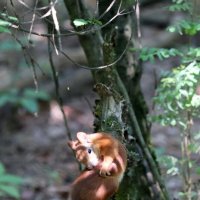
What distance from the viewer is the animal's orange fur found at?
5.16ft

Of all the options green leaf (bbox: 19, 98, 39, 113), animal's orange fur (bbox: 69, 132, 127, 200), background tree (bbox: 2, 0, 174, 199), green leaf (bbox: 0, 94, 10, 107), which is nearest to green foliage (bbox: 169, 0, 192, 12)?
background tree (bbox: 2, 0, 174, 199)

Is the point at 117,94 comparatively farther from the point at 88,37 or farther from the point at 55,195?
the point at 55,195

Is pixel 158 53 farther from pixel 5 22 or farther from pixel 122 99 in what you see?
pixel 5 22

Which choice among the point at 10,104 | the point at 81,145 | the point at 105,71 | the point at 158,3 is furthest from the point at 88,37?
the point at 158,3

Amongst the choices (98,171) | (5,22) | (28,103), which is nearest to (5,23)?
(5,22)

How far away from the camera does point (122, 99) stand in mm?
1991

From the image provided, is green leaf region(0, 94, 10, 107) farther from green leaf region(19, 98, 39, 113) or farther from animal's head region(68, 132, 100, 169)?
animal's head region(68, 132, 100, 169)

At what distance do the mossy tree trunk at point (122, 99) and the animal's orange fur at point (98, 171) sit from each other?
0.79 feet

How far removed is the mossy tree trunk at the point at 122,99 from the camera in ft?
6.36

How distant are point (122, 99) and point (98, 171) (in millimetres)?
464

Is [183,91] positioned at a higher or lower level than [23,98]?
higher

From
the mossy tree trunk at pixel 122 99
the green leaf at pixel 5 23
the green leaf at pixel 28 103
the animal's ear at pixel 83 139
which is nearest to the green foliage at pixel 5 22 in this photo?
the green leaf at pixel 5 23

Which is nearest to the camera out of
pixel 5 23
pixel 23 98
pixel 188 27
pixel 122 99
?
pixel 5 23

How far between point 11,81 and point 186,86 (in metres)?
3.55
